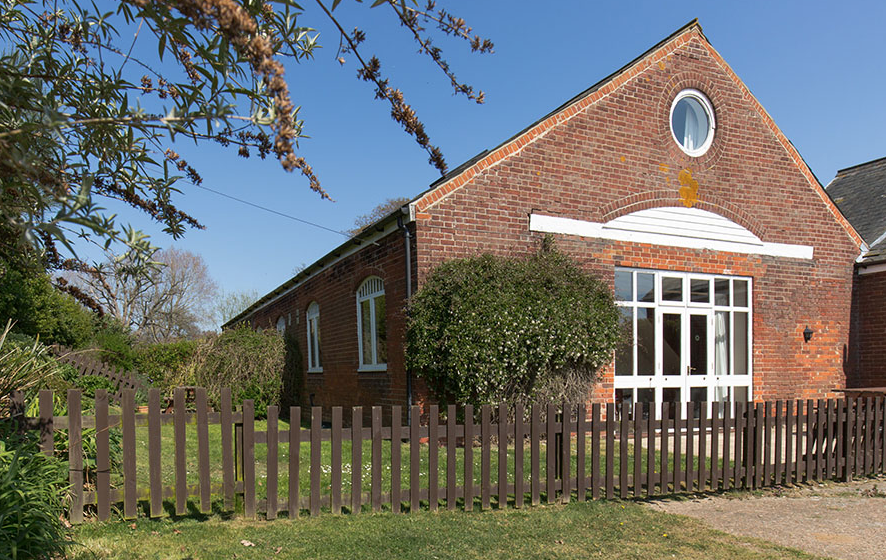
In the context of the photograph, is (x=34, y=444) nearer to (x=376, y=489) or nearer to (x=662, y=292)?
(x=376, y=489)

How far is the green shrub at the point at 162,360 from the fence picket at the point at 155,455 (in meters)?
11.7

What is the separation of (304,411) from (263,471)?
9.62 m

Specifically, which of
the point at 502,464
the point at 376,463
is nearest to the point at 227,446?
the point at 376,463

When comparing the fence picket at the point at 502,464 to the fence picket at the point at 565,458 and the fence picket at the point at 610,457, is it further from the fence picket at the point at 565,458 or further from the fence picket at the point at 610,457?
the fence picket at the point at 610,457

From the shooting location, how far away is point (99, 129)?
3605 millimetres

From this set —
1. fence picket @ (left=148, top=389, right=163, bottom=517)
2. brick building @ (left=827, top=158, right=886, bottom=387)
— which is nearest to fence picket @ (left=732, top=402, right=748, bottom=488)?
fence picket @ (left=148, top=389, right=163, bottom=517)

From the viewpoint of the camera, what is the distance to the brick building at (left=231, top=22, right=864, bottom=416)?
33.9 feet

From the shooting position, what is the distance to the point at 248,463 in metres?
5.73

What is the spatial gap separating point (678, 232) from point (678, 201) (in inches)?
22.4

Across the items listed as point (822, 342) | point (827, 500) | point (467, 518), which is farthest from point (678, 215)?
point (467, 518)

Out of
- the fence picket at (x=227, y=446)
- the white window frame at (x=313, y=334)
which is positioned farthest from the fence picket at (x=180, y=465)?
the white window frame at (x=313, y=334)

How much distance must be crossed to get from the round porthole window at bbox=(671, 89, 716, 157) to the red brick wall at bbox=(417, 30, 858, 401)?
6.2 inches

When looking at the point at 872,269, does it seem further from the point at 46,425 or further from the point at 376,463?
the point at 46,425

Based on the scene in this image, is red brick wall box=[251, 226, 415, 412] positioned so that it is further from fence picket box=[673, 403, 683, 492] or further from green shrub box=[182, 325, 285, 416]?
fence picket box=[673, 403, 683, 492]
